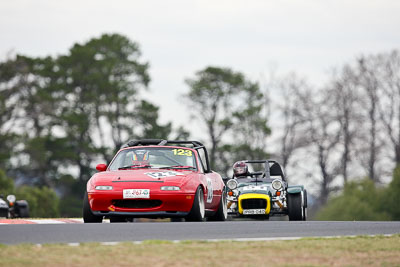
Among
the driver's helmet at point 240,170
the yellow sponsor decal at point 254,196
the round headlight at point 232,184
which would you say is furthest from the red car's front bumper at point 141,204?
the driver's helmet at point 240,170

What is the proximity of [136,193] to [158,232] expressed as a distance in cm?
349

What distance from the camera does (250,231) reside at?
13281 mm

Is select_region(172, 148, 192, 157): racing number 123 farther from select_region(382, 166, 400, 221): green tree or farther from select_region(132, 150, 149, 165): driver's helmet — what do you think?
select_region(382, 166, 400, 221): green tree

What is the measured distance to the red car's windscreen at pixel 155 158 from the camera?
17.2 meters

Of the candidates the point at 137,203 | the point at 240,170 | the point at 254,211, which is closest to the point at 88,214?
the point at 137,203

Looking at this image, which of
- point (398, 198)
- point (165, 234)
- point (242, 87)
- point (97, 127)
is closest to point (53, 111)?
point (97, 127)

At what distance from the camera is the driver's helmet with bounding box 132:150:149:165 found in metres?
17.2

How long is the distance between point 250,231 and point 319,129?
50.3 m

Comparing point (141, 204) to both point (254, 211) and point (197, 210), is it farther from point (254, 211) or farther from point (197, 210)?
point (254, 211)

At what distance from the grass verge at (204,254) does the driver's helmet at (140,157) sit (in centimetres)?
622

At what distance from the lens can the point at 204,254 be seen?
999 cm

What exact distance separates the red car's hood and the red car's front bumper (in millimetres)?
284

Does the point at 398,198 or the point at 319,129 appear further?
the point at 319,129

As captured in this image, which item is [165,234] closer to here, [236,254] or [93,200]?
[236,254]
